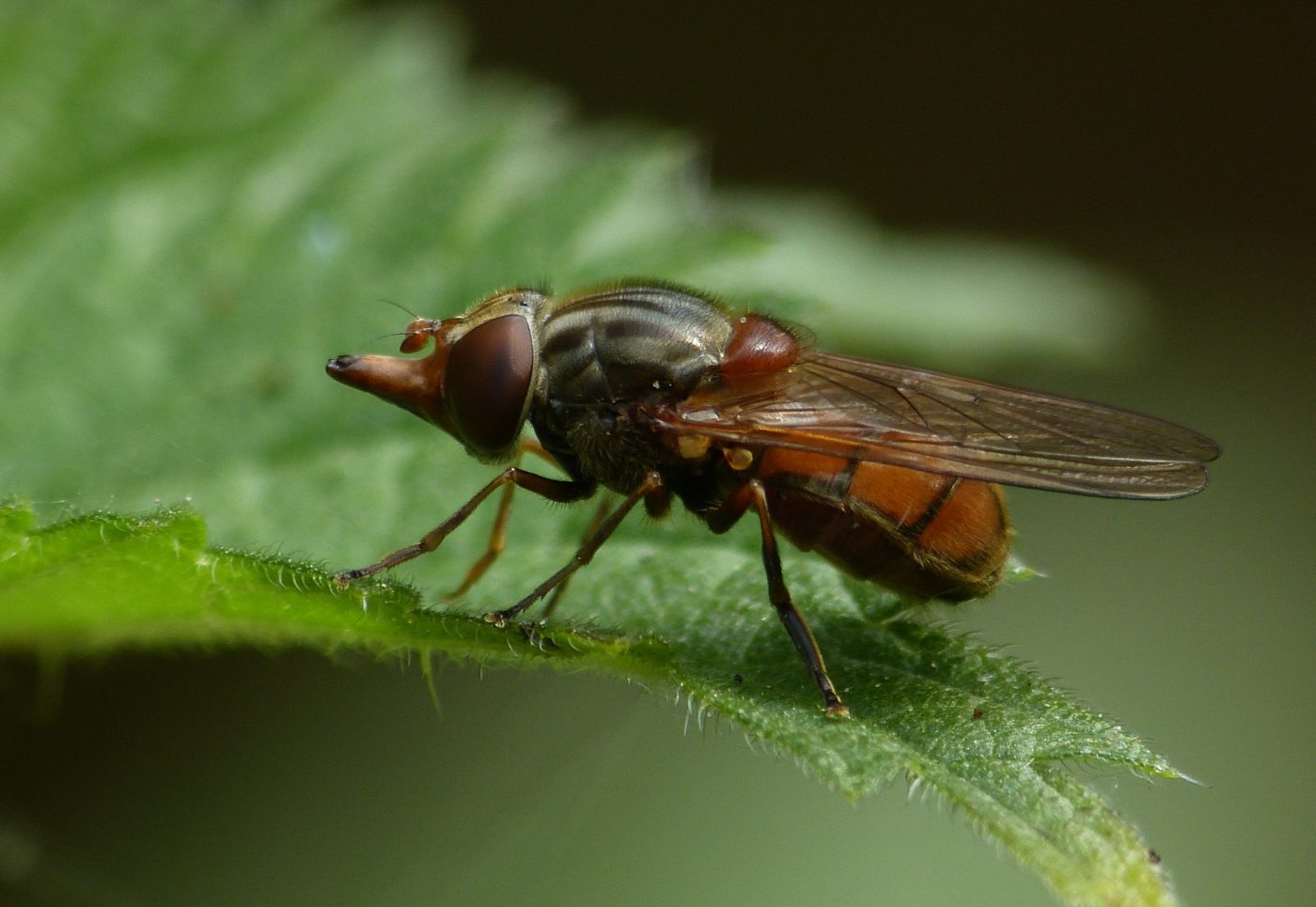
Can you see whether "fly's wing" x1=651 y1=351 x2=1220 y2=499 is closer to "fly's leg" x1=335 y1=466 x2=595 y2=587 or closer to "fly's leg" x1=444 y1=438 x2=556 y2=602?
"fly's leg" x1=335 y1=466 x2=595 y2=587

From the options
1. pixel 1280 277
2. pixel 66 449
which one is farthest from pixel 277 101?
pixel 1280 277

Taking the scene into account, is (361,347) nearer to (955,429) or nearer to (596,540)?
(596,540)

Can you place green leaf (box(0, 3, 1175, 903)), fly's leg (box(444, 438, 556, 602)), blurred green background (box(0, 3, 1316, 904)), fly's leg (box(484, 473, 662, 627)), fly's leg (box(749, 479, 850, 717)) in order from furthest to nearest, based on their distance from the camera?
blurred green background (box(0, 3, 1316, 904))
fly's leg (box(444, 438, 556, 602))
fly's leg (box(484, 473, 662, 627))
fly's leg (box(749, 479, 850, 717))
green leaf (box(0, 3, 1175, 903))

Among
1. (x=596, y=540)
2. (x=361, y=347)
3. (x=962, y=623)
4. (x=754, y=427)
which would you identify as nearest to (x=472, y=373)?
(x=596, y=540)

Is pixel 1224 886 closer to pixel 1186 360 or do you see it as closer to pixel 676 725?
pixel 676 725

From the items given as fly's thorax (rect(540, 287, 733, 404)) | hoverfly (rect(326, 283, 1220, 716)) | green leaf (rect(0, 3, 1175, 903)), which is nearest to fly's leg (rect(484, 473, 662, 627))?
hoverfly (rect(326, 283, 1220, 716))

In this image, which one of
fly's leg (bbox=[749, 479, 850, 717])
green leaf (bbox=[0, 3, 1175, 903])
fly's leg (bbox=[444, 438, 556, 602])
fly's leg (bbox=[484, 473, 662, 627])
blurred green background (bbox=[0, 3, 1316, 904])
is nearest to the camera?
green leaf (bbox=[0, 3, 1175, 903])

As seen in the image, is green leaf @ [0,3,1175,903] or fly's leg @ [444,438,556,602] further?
fly's leg @ [444,438,556,602]

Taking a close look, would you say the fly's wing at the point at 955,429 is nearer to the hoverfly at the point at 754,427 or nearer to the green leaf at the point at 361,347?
the hoverfly at the point at 754,427
